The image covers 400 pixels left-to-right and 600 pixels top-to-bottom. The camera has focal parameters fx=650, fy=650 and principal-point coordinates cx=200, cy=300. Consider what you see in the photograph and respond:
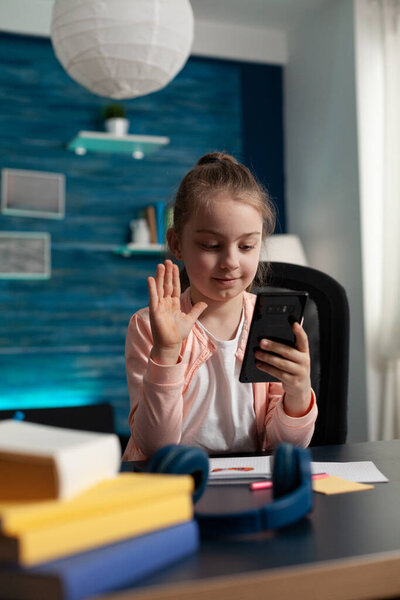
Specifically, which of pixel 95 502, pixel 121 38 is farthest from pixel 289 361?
pixel 121 38

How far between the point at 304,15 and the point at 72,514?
407 cm

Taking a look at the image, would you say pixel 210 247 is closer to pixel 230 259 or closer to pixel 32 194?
pixel 230 259

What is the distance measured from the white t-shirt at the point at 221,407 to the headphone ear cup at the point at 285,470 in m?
0.54

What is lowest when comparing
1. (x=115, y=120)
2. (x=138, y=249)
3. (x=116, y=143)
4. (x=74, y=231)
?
(x=138, y=249)

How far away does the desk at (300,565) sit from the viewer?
508mm

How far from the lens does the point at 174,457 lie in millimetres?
697

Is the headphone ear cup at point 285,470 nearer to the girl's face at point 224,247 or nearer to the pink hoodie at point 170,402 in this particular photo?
the pink hoodie at point 170,402

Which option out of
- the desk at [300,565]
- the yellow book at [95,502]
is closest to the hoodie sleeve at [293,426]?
the desk at [300,565]

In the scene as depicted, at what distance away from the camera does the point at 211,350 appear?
1332 millimetres

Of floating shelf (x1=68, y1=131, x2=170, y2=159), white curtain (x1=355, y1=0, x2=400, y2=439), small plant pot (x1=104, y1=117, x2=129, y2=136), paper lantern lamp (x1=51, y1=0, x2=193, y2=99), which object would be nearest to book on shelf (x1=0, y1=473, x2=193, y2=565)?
paper lantern lamp (x1=51, y1=0, x2=193, y2=99)

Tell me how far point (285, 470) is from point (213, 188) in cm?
77

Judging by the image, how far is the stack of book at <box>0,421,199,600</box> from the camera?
48 cm

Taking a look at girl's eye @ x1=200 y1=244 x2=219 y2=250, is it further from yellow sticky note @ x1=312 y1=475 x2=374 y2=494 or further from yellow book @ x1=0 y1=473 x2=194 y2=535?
yellow book @ x1=0 y1=473 x2=194 y2=535

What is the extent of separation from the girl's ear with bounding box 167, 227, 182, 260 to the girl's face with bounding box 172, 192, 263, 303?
0.13 metres
